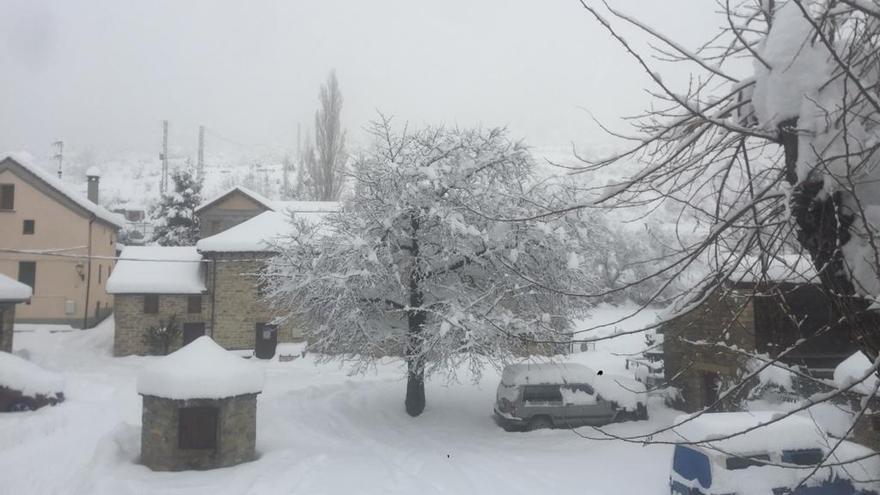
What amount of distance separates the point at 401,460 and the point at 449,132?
906 centimetres

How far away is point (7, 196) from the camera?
97.3 feet

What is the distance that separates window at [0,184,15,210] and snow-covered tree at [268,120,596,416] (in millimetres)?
20678

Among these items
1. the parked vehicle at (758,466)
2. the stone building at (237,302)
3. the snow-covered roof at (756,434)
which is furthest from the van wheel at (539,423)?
the stone building at (237,302)

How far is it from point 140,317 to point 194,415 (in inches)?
645

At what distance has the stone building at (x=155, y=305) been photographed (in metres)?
26.8

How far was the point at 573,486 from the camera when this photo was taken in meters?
11.1

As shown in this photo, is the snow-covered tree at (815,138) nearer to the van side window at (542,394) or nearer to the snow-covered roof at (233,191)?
the van side window at (542,394)

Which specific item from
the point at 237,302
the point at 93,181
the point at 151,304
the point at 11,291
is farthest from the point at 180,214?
the point at 11,291

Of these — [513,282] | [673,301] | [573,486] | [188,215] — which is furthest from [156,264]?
[673,301]

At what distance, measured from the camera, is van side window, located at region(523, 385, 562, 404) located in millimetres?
15805

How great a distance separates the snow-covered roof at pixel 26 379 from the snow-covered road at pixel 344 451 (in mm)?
736

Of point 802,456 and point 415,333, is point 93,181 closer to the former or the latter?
point 415,333

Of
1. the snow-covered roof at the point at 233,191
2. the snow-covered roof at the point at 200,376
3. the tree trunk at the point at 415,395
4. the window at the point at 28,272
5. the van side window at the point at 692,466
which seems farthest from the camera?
the snow-covered roof at the point at 233,191

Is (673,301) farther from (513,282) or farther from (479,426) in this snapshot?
(479,426)
